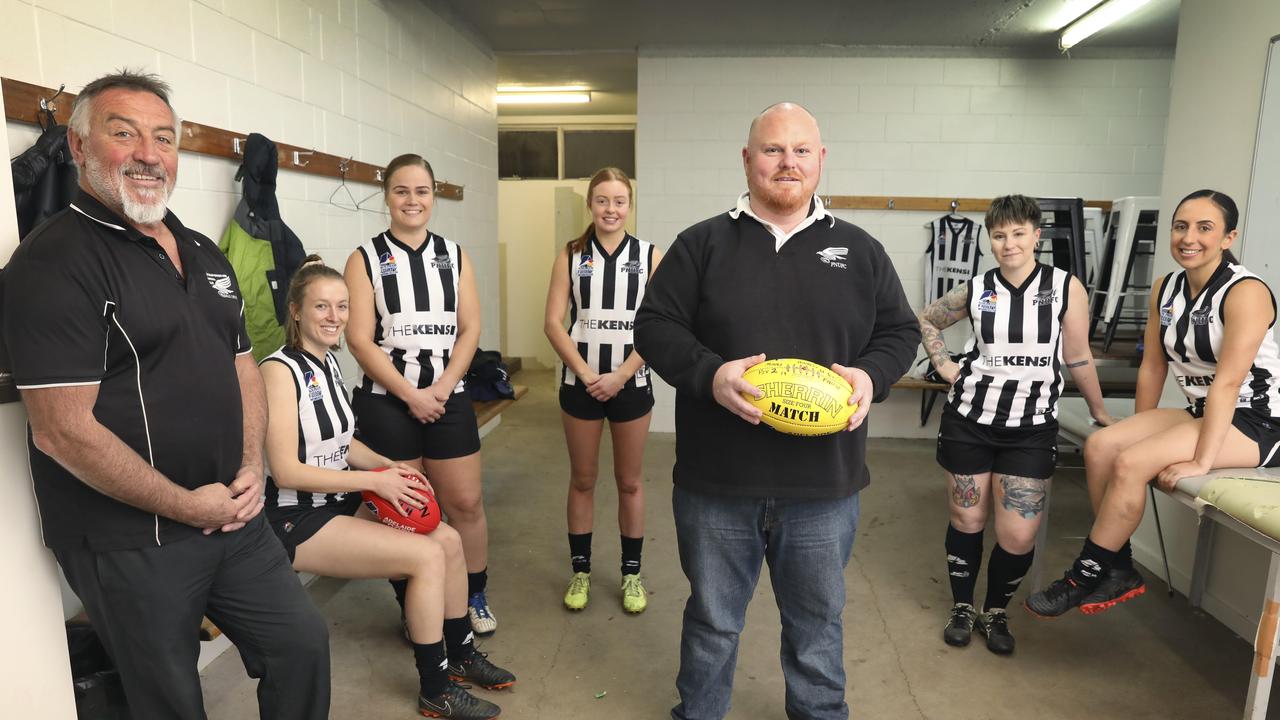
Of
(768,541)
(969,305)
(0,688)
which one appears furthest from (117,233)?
(969,305)

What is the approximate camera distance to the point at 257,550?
1.75 meters

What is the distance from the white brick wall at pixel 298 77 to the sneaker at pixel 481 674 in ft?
5.53

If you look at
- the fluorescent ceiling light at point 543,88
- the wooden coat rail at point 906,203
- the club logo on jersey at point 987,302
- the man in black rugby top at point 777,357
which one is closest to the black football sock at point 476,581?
the man in black rugby top at point 777,357

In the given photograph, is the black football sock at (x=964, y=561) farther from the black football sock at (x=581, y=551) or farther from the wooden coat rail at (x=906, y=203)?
the wooden coat rail at (x=906, y=203)

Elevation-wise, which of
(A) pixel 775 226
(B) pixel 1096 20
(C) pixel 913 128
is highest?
(B) pixel 1096 20

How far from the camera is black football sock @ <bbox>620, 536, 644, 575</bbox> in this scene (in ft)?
9.86

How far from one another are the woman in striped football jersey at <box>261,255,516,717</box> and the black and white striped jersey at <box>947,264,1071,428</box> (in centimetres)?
182

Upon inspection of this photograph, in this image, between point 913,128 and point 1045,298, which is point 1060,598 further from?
point 913,128

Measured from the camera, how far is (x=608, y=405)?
2844 millimetres

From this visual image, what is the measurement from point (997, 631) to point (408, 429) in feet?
7.03

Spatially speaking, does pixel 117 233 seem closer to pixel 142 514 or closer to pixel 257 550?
pixel 142 514

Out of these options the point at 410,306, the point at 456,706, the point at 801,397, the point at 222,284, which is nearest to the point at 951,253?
the point at 410,306

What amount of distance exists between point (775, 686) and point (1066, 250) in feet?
12.7

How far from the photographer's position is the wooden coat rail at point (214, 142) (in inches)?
75.2
